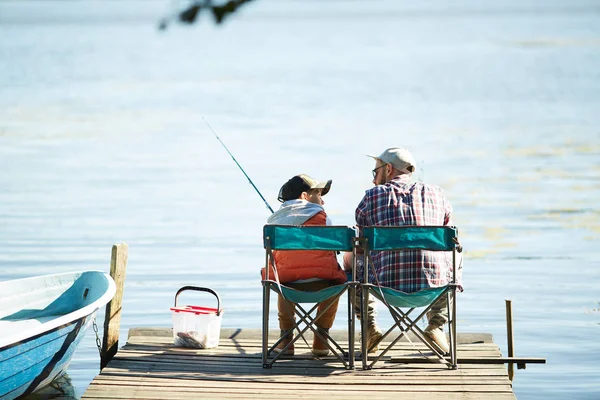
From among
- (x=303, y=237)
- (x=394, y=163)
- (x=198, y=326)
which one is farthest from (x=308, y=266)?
(x=198, y=326)

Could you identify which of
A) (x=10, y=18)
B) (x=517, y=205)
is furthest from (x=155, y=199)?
(x=10, y=18)

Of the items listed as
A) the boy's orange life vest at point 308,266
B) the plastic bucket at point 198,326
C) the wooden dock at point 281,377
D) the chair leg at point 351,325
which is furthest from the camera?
the plastic bucket at point 198,326

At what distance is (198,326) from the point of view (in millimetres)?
6324

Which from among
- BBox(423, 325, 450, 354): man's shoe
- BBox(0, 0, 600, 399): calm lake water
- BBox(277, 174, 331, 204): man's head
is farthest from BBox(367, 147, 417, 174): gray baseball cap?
BBox(0, 0, 600, 399): calm lake water

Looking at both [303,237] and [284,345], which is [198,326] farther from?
[303,237]

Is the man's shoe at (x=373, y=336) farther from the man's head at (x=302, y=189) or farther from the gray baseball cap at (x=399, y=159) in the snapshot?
the gray baseball cap at (x=399, y=159)

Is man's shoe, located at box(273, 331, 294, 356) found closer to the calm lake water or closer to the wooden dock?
the wooden dock

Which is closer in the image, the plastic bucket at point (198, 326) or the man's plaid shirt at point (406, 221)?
the man's plaid shirt at point (406, 221)

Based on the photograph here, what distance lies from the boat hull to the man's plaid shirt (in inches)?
60.5

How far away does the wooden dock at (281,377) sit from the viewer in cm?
529

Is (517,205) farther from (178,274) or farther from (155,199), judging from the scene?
(178,274)

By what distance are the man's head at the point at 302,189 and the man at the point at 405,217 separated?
28 cm

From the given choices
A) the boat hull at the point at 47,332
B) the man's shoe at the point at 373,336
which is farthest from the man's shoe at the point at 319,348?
the boat hull at the point at 47,332

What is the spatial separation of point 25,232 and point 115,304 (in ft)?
29.1
